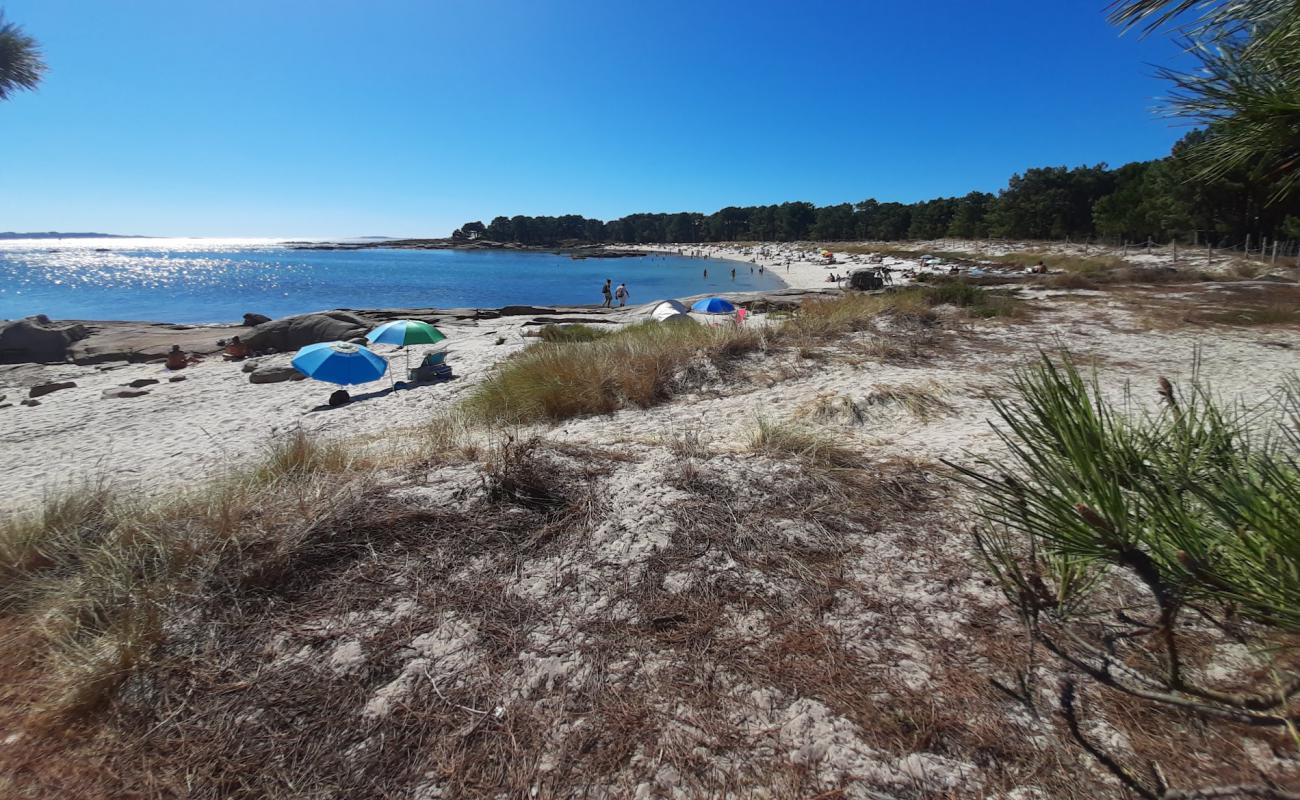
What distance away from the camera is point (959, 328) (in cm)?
1167

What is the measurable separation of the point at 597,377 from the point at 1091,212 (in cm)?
6701

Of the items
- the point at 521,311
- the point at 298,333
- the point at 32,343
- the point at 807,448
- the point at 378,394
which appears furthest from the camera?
the point at 521,311

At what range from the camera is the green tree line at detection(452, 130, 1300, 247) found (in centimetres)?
2631

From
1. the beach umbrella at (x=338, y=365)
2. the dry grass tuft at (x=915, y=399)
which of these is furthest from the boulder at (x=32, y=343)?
the dry grass tuft at (x=915, y=399)

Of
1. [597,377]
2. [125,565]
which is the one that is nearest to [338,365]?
[597,377]

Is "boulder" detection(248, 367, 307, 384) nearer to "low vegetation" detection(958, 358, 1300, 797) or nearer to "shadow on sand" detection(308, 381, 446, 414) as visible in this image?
"shadow on sand" detection(308, 381, 446, 414)

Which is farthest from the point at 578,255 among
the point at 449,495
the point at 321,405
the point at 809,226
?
the point at 449,495

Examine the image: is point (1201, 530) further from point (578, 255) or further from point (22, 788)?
point (578, 255)

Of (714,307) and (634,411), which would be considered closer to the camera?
(634,411)

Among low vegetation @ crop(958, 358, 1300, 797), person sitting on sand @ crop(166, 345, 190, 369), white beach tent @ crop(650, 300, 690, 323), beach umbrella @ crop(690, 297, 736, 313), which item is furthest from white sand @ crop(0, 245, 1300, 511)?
beach umbrella @ crop(690, 297, 736, 313)

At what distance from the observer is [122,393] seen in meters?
12.4

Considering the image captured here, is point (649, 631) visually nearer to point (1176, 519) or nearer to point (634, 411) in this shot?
point (1176, 519)

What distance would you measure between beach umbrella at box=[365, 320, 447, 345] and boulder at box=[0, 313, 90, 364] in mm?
14407

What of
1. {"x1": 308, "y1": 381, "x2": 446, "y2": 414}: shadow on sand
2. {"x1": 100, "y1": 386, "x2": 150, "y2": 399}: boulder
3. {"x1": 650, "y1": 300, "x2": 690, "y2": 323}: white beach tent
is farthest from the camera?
{"x1": 650, "y1": 300, "x2": 690, "y2": 323}: white beach tent
